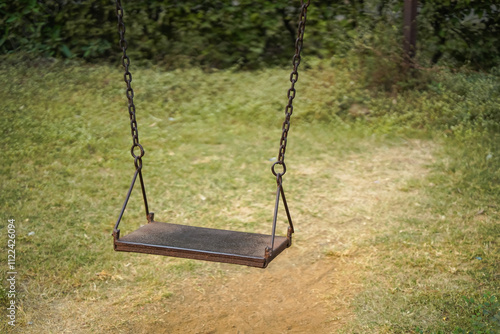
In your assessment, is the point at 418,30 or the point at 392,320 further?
the point at 418,30

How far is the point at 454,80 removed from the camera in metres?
6.18

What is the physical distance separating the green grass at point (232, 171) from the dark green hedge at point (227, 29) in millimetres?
460

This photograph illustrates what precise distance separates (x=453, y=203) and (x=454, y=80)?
221 centimetres

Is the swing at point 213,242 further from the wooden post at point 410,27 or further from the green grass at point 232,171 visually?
the wooden post at point 410,27

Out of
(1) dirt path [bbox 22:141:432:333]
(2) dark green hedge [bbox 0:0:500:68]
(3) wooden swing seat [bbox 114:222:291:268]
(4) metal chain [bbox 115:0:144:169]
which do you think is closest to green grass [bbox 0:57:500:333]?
(1) dirt path [bbox 22:141:432:333]

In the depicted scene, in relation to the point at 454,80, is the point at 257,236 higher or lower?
higher

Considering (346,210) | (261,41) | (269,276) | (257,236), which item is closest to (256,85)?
(261,41)

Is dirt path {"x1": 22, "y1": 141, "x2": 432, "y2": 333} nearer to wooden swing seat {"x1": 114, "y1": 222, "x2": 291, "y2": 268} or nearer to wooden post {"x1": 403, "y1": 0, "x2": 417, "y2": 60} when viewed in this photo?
wooden swing seat {"x1": 114, "y1": 222, "x2": 291, "y2": 268}

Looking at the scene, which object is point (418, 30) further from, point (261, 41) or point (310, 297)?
point (310, 297)

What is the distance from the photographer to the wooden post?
20.6ft

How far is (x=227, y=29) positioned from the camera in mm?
7723

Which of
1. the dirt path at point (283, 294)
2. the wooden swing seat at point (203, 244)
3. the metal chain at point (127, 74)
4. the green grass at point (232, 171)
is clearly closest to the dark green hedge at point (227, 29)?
the green grass at point (232, 171)

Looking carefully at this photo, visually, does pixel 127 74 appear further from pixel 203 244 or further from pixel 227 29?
pixel 227 29

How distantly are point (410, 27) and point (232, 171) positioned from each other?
8.66ft
